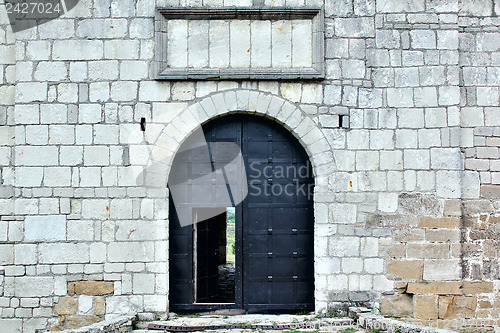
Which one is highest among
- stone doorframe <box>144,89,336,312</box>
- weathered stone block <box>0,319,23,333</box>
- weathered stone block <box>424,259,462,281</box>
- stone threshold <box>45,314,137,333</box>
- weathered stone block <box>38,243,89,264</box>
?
stone doorframe <box>144,89,336,312</box>

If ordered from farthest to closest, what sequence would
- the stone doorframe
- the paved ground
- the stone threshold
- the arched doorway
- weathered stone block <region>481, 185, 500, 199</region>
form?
the arched doorway < weathered stone block <region>481, 185, 500, 199</region> < the stone doorframe < the paved ground < the stone threshold

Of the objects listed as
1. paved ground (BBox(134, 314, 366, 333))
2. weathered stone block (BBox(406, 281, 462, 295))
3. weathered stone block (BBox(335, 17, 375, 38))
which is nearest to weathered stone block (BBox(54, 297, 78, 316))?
paved ground (BBox(134, 314, 366, 333))

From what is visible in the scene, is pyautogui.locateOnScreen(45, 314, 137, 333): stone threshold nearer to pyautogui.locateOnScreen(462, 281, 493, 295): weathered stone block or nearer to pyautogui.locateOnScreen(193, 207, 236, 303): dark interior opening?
pyautogui.locateOnScreen(193, 207, 236, 303): dark interior opening

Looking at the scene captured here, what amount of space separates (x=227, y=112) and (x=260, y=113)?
15.0 inches

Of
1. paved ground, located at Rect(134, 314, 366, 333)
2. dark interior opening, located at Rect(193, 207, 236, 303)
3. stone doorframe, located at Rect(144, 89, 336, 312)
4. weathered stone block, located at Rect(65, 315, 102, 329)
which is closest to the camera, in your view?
paved ground, located at Rect(134, 314, 366, 333)

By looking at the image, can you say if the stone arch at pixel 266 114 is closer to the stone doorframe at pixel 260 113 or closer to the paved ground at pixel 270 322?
the stone doorframe at pixel 260 113

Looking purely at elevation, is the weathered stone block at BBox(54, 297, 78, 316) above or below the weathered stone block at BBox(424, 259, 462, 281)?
below

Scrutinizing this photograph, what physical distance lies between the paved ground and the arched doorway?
183 mm

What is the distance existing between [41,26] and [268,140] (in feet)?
9.57

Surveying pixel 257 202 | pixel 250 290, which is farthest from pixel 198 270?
pixel 257 202

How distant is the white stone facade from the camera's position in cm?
520

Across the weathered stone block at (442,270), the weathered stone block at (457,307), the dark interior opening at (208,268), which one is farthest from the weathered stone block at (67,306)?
the weathered stone block at (457,307)

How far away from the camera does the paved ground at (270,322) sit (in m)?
4.96

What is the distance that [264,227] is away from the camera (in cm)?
550
